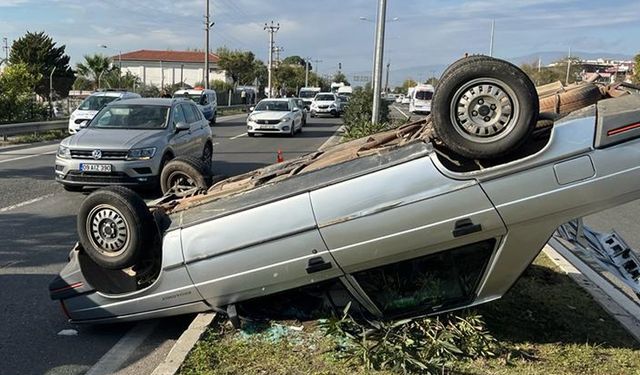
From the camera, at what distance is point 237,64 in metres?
77.5

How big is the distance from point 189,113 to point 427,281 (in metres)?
9.13

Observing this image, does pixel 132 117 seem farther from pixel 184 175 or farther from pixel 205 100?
pixel 205 100

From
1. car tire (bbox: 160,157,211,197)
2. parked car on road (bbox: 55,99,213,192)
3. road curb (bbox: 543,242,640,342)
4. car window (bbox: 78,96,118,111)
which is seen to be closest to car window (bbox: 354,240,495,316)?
road curb (bbox: 543,242,640,342)

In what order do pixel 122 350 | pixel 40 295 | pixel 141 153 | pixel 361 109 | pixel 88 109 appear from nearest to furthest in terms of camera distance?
pixel 122 350
pixel 40 295
pixel 141 153
pixel 88 109
pixel 361 109

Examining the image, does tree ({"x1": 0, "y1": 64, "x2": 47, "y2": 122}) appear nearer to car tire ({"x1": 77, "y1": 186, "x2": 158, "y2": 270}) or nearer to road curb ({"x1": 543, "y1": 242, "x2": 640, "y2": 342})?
car tire ({"x1": 77, "y1": 186, "x2": 158, "y2": 270})

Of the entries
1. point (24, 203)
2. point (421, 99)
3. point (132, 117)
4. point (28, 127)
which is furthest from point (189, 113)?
point (421, 99)

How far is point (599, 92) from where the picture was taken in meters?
4.32

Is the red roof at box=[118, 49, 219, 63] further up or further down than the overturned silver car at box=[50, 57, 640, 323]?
further up

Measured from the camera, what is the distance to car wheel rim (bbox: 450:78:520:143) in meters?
3.78

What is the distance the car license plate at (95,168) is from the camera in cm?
970

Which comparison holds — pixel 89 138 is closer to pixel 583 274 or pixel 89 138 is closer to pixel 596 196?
pixel 583 274

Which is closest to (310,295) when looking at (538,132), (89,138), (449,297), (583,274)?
(449,297)

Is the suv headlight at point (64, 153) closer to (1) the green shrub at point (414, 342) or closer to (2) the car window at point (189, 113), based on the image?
(2) the car window at point (189, 113)

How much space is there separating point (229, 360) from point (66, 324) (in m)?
1.74
